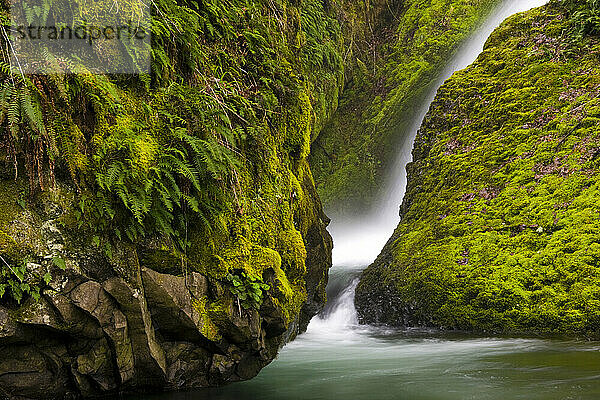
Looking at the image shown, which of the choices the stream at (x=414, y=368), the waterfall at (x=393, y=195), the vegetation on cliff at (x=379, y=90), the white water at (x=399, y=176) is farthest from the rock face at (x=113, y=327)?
the vegetation on cliff at (x=379, y=90)

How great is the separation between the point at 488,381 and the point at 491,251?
3482 millimetres

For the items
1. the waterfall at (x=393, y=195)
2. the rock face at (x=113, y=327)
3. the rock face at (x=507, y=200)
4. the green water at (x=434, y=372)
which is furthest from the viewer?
the waterfall at (x=393, y=195)

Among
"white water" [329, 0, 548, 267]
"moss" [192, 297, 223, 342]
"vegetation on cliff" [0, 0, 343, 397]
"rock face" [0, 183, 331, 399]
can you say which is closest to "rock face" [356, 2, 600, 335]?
"vegetation on cliff" [0, 0, 343, 397]

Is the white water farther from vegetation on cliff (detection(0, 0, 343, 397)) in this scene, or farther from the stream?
vegetation on cliff (detection(0, 0, 343, 397))

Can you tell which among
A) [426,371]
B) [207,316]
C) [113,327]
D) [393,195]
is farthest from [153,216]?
[393,195]

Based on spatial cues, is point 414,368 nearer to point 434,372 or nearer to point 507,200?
point 434,372

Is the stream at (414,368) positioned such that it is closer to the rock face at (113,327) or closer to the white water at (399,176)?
the rock face at (113,327)

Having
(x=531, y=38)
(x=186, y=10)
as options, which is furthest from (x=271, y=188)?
(x=531, y=38)

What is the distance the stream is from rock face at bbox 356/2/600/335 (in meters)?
0.55

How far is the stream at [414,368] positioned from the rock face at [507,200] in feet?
1.81

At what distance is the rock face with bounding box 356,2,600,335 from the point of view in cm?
712

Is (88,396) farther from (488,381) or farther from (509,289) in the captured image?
(509,289)

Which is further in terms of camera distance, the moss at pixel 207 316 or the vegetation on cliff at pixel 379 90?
the vegetation on cliff at pixel 379 90

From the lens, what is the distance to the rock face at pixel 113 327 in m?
3.49
